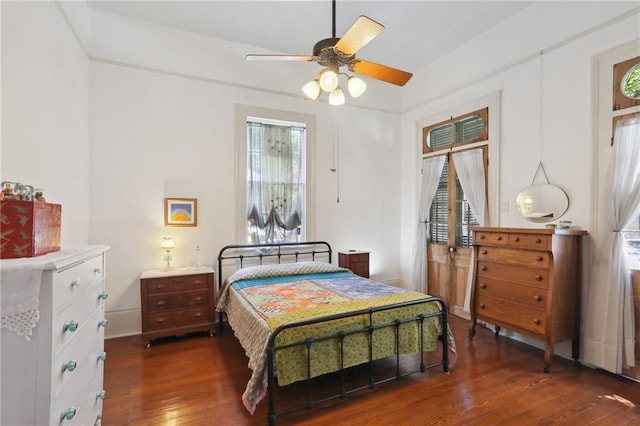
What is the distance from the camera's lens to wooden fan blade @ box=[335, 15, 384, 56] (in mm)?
1894

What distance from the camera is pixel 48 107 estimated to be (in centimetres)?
241

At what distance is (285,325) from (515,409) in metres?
1.78

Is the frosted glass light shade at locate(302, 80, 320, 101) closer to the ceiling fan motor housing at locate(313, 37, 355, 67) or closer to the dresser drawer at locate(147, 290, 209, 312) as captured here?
the ceiling fan motor housing at locate(313, 37, 355, 67)

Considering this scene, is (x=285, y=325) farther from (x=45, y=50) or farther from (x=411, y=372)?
(x=45, y=50)

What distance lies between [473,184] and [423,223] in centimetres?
102

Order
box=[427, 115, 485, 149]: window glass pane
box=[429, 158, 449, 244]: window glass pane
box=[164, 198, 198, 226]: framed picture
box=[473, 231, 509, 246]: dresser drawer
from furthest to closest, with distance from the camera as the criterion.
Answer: box=[429, 158, 449, 244]: window glass pane, box=[427, 115, 485, 149]: window glass pane, box=[164, 198, 198, 226]: framed picture, box=[473, 231, 509, 246]: dresser drawer

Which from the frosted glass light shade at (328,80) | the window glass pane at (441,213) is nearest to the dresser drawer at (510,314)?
the window glass pane at (441,213)

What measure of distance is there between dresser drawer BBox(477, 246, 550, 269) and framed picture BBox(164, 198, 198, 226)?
344cm

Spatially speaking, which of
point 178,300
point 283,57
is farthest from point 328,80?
point 178,300

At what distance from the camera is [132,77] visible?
141 inches

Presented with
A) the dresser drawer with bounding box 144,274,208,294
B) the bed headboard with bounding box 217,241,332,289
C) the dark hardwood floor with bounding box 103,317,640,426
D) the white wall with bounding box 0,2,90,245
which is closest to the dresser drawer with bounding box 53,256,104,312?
the white wall with bounding box 0,2,90,245

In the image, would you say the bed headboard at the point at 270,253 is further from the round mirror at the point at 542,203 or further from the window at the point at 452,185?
the round mirror at the point at 542,203

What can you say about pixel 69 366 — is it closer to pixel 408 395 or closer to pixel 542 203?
pixel 408 395

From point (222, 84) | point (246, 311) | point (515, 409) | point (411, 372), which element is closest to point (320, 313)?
point (246, 311)
